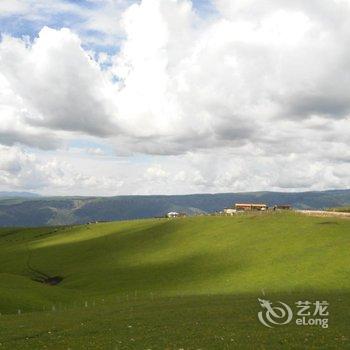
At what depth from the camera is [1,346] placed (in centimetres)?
3841

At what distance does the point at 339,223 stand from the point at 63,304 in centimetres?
7679

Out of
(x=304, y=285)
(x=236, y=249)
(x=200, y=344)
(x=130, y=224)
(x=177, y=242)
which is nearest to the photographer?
(x=200, y=344)

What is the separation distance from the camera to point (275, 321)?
142 ft

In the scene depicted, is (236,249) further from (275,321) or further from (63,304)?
(275,321)

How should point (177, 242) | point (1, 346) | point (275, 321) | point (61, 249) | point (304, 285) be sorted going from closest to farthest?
point (1, 346)
point (275, 321)
point (304, 285)
point (177, 242)
point (61, 249)

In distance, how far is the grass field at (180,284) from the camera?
126 feet

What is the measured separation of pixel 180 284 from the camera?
94.6 metres

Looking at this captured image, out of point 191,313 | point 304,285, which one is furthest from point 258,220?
point 191,313

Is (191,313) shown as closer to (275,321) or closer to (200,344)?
(275,321)

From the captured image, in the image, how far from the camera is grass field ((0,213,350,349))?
1511 inches

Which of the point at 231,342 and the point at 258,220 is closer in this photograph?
the point at 231,342

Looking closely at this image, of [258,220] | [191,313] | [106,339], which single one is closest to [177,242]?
[258,220]

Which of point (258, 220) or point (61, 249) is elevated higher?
point (258, 220)

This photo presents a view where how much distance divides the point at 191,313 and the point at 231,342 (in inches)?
641
